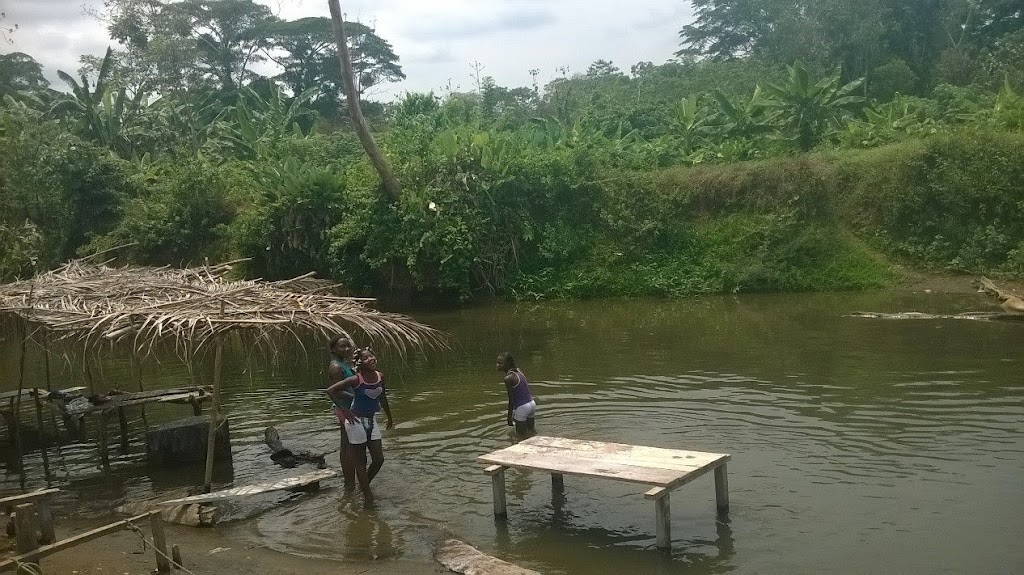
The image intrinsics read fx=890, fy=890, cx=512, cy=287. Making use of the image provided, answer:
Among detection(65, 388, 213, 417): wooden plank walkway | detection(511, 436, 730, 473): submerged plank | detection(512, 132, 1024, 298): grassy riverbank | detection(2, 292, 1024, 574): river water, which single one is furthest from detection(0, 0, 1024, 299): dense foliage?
detection(511, 436, 730, 473): submerged plank

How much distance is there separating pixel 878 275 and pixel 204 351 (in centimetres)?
1729

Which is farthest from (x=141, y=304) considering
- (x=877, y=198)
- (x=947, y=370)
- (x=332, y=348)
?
(x=877, y=198)

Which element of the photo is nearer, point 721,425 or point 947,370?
point 721,425

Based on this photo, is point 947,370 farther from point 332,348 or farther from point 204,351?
point 204,351

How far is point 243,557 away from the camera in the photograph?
24.4ft

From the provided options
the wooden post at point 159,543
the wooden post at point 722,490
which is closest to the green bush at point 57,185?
the wooden post at point 159,543

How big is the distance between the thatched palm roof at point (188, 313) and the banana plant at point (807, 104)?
1803 cm

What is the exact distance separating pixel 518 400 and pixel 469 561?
3.48 m

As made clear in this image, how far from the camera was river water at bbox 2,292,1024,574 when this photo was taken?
7.19 meters

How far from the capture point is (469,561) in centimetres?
695

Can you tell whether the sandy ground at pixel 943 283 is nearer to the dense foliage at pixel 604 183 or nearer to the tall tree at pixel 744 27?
the dense foliage at pixel 604 183

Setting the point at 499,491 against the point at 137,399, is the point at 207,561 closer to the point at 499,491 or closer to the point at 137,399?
the point at 499,491

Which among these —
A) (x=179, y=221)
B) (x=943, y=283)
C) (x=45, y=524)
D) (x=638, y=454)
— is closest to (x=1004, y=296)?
(x=943, y=283)

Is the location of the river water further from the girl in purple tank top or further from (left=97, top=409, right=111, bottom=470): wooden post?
the girl in purple tank top
